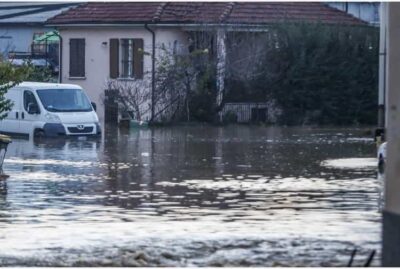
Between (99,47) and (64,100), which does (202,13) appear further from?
(64,100)

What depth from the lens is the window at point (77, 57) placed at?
5272cm

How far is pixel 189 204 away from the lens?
1923 cm

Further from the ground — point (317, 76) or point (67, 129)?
point (317, 76)

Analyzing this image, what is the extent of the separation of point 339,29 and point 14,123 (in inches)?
595

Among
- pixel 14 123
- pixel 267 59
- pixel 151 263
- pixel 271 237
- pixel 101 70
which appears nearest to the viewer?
pixel 151 263

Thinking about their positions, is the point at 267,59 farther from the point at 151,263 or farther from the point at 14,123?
the point at 151,263

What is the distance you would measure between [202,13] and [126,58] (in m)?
3.95

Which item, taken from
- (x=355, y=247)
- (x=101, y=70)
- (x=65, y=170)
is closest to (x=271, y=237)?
(x=355, y=247)

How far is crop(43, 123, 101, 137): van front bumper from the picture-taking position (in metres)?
38.2

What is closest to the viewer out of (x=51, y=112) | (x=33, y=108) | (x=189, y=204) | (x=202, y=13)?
(x=189, y=204)

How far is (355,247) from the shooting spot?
13.7 metres

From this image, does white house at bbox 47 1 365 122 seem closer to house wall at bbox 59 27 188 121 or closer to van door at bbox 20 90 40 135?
house wall at bbox 59 27 188 121

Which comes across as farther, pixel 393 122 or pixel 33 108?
pixel 33 108

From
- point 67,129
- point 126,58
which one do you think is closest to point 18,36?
point 126,58
